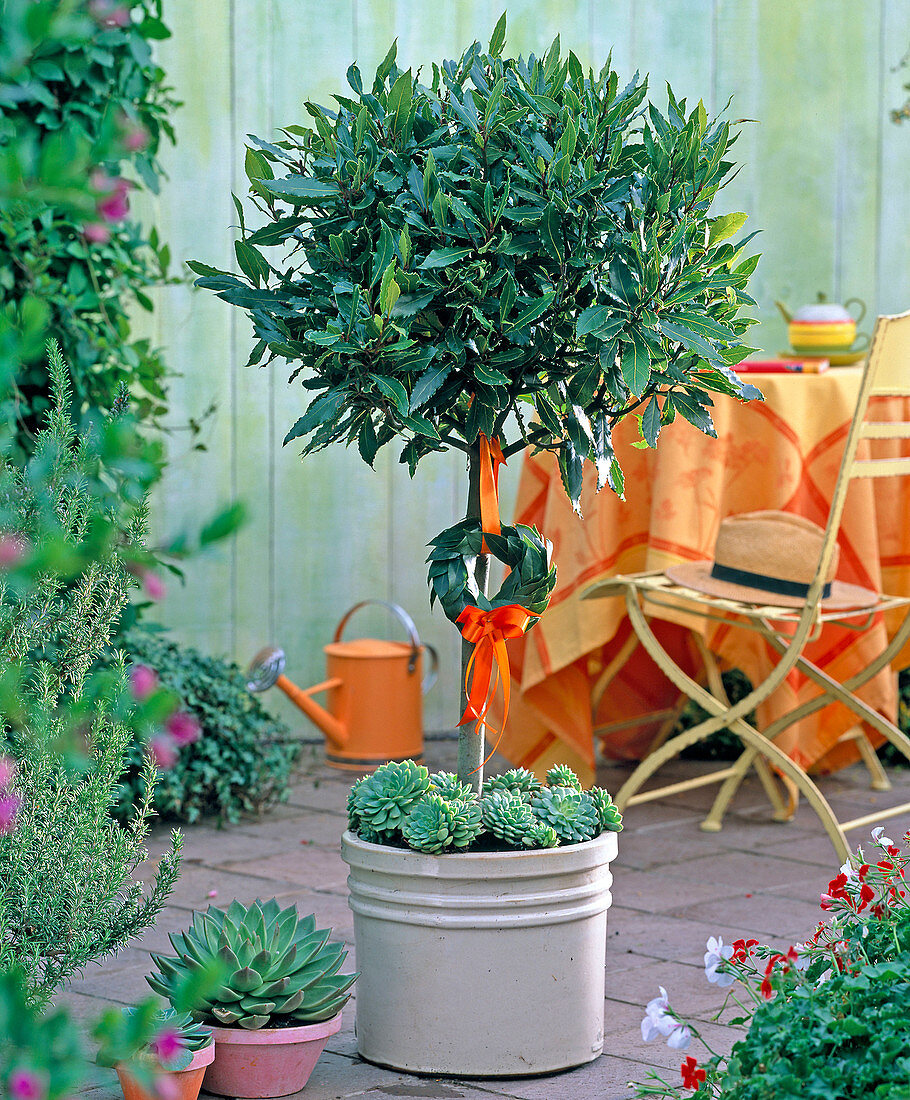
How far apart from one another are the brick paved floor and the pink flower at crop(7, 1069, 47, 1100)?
1.17 metres

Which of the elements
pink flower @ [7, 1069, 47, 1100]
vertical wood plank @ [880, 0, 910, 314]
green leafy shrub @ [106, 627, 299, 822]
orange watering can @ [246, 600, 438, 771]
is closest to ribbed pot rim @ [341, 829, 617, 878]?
pink flower @ [7, 1069, 47, 1100]

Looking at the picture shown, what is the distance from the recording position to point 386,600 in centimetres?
426

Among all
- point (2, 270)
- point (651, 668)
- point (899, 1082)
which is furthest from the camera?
point (651, 668)

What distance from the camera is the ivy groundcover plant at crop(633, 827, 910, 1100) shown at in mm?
1302

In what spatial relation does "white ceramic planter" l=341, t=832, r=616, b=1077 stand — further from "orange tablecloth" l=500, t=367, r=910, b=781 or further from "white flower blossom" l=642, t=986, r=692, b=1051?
"orange tablecloth" l=500, t=367, r=910, b=781

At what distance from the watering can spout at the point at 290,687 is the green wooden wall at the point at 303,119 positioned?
1.06 feet

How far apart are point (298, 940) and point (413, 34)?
3095 mm

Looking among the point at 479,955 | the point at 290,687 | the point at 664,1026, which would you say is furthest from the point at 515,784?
the point at 290,687

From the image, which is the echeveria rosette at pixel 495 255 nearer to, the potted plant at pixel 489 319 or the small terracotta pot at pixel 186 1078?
the potted plant at pixel 489 319

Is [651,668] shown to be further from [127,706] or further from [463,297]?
[127,706]

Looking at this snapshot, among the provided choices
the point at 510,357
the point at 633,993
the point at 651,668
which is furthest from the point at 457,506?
the point at 510,357

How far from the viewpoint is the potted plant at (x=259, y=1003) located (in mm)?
1808

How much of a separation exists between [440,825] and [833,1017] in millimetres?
620

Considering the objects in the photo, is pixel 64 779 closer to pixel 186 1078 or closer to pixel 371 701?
pixel 186 1078
